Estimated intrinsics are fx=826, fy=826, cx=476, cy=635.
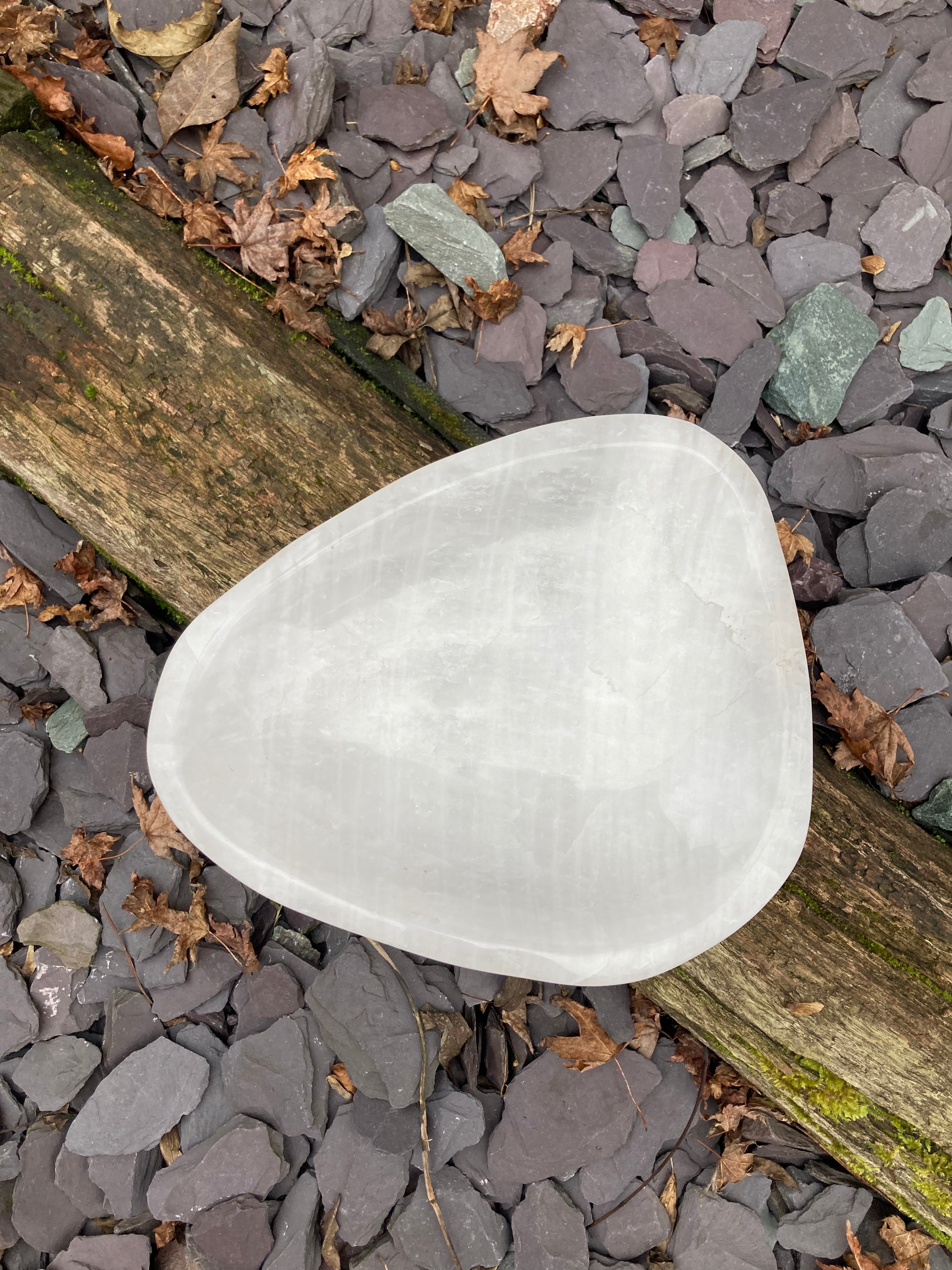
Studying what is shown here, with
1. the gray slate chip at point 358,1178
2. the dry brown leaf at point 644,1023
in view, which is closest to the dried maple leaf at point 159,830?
the gray slate chip at point 358,1178

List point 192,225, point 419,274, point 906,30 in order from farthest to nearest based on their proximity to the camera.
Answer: point 906,30 → point 419,274 → point 192,225

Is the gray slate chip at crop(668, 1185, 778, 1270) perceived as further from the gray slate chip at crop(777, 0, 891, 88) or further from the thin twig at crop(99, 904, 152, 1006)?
the gray slate chip at crop(777, 0, 891, 88)

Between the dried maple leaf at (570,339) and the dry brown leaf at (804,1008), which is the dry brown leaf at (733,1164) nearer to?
the dry brown leaf at (804,1008)

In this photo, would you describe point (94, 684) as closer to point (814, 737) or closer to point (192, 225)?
point (192, 225)

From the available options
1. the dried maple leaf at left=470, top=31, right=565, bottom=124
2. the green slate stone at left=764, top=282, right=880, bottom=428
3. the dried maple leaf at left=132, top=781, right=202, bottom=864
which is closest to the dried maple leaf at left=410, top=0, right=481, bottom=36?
the dried maple leaf at left=470, top=31, right=565, bottom=124

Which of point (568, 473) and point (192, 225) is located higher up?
point (192, 225)

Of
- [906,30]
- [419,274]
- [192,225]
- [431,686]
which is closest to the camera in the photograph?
[431,686]

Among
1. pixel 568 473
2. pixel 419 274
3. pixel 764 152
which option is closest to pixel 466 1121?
pixel 568 473
